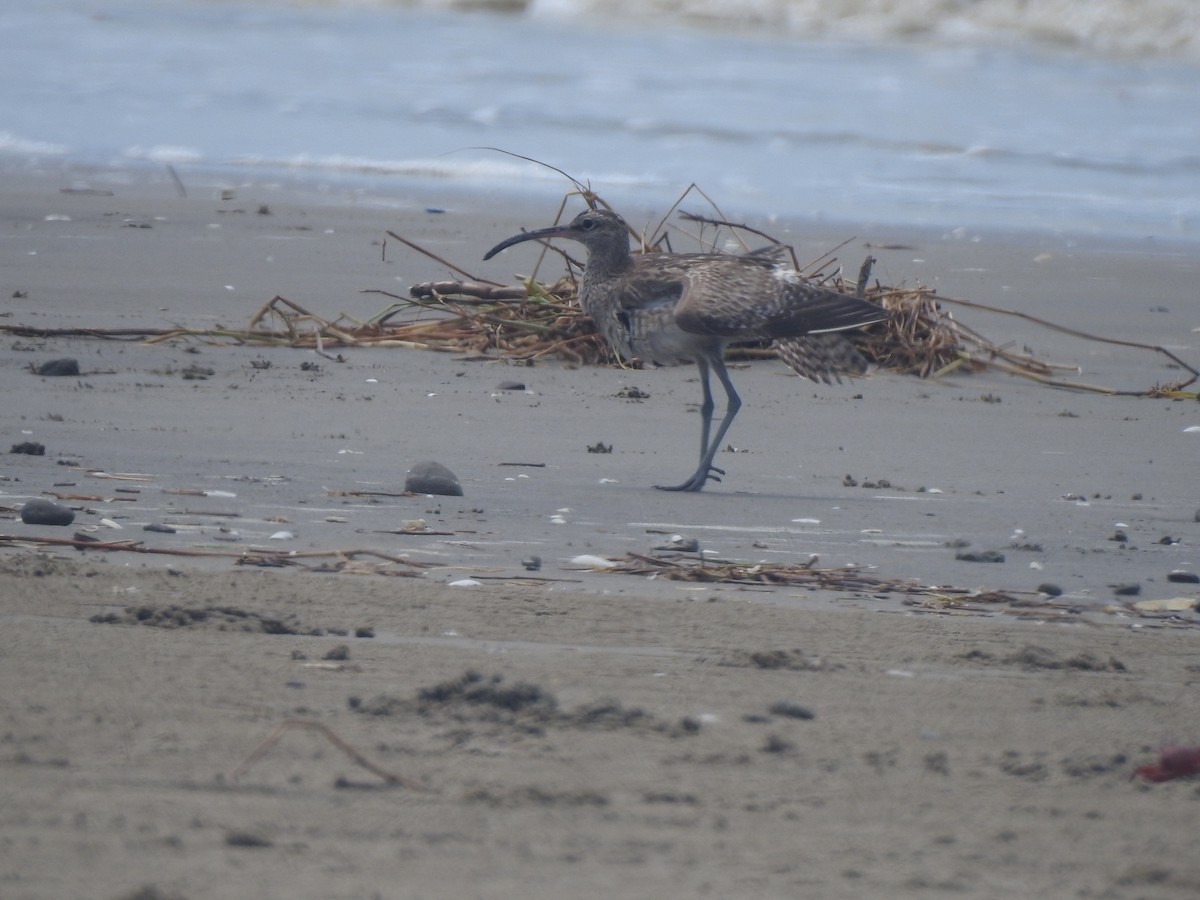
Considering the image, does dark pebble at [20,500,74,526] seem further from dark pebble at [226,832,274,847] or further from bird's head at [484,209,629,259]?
bird's head at [484,209,629,259]

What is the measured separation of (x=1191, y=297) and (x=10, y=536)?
27.8ft

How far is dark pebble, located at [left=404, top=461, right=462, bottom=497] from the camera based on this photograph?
5895mm

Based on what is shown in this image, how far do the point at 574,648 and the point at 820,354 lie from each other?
3.28 metres

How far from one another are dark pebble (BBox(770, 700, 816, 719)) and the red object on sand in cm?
69

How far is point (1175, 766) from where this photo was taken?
3.54 metres

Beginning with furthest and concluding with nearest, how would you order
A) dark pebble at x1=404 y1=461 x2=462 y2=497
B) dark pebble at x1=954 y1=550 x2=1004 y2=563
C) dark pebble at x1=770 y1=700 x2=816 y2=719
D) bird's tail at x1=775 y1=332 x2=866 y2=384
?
bird's tail at x1=775 y1=332 x2=866 y2=384 → dark pebble at x1=404 y1=461 x2=462 y2=497 → dark pebble at x1=954 y1=550 x2=1004 y2=563 → dark pebble at x1=770 y1=700 x2=816 y2=719

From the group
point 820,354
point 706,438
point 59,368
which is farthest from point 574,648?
point 59,368

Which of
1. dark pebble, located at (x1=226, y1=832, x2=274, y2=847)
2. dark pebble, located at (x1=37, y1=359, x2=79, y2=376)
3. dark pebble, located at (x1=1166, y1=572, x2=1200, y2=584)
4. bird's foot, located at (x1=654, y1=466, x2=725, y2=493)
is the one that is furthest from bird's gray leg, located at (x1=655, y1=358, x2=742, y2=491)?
dark pebble, located at (x1=226, y1=832, x2=274, y2=847)

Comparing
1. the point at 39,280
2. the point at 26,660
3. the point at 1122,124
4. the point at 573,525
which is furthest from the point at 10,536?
the point at 1122,124

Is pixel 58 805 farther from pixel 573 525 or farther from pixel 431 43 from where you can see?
pixel 431 43

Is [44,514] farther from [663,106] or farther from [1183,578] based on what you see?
[663,106]

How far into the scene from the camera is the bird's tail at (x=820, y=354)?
7.23 m

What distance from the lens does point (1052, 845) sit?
317 cm

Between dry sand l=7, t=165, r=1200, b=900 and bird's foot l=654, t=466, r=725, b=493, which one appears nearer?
dry sand l=7, t=165, r=1200, b=900
